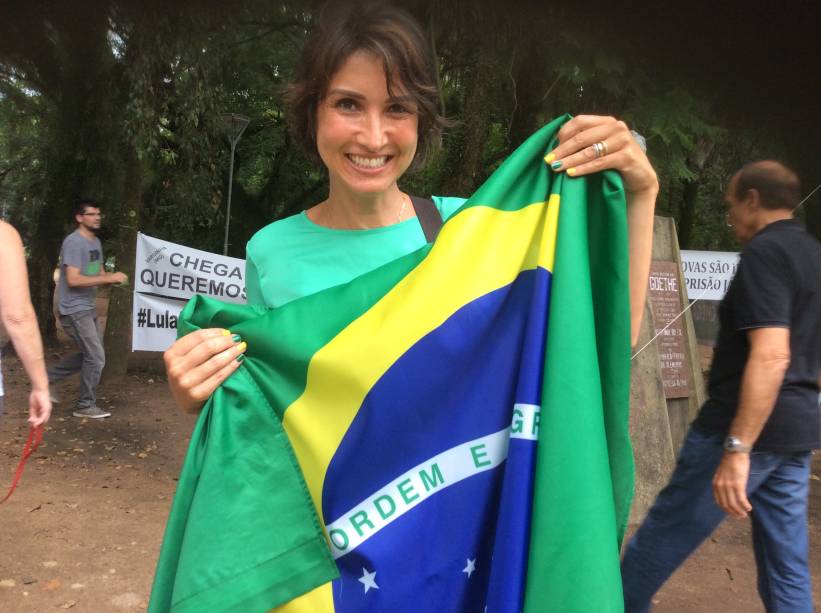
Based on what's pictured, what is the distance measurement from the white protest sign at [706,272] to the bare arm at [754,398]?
606 centimetres

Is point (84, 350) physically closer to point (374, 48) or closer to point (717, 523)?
point (717, 523)

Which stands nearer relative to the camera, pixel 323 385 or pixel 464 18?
pixel 323 385

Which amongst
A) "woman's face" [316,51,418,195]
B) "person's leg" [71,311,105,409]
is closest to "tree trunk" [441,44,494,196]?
"person's leg" [71,311,105,409]

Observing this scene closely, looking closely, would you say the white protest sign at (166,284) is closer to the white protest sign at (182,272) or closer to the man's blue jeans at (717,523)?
the white protest sign at (182,272)

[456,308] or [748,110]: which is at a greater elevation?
[748,110]

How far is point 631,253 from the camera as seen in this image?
139cm

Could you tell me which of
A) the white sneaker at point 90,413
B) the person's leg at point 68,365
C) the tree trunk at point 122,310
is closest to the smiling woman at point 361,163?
the person's leg at point 68,365

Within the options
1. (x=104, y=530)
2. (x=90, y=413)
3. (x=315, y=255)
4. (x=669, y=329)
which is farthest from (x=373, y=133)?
(x=90, y=413)

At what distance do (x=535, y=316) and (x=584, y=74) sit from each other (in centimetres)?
586

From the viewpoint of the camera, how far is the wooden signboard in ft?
17.5

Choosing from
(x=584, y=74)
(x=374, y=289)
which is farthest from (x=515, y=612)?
(x=584, y=74)

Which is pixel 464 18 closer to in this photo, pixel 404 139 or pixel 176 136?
pixel 176 136

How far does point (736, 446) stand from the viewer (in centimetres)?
273

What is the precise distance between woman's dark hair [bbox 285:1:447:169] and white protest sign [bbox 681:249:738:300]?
7.56 m
